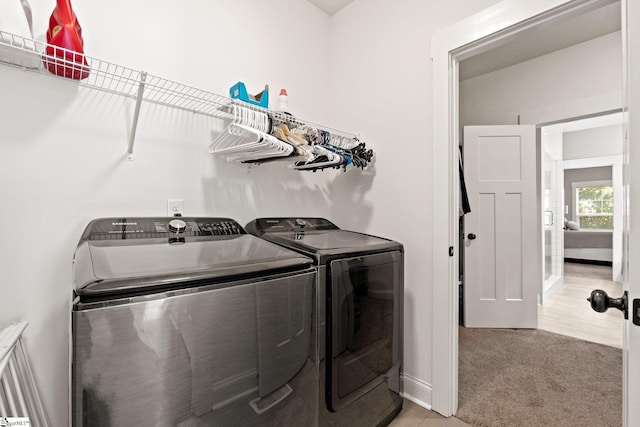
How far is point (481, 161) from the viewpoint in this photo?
3.13m

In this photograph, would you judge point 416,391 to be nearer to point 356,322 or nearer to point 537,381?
point 356,322

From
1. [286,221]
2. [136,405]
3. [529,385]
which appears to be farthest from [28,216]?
[529,385]

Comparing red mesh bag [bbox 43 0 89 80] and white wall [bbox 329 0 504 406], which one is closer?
red mesh bag [bbox 43 0 89 80]

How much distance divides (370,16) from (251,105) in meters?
1.29

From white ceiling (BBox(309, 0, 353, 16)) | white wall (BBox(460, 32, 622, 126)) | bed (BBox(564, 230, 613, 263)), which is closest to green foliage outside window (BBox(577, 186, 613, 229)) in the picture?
bed (BBox(564, 230, 613, 263))

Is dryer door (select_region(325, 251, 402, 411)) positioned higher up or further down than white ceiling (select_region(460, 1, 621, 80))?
further down

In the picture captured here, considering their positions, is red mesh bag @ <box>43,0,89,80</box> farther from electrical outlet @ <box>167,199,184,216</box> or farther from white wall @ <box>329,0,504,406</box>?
white wall @ <box>329,0,504,406</box>

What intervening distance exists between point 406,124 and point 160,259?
1632mm

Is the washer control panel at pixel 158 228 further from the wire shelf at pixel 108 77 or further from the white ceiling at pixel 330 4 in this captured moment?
the white ceiling at pixel 330 4

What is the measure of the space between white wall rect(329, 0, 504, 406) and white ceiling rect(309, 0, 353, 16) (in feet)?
0.31

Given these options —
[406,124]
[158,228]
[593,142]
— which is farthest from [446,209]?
[593,142]

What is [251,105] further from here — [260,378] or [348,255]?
[260,378]

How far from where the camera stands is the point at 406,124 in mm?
1920

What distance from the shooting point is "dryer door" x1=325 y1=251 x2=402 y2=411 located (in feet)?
4.44
